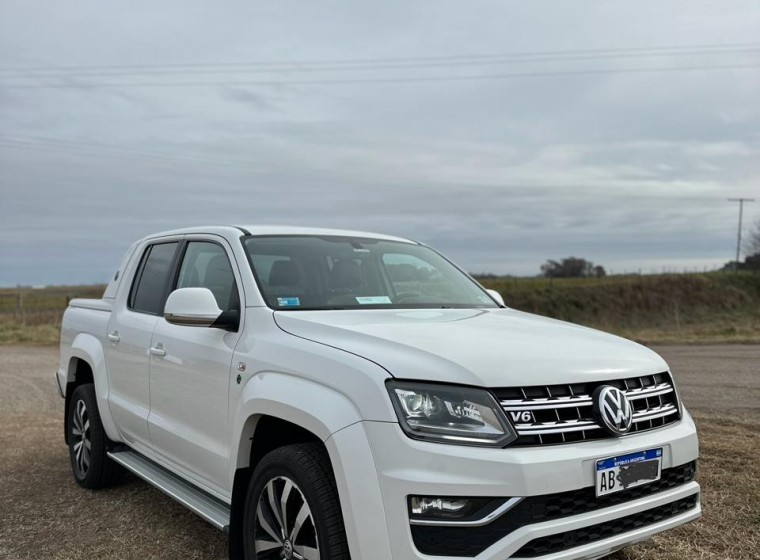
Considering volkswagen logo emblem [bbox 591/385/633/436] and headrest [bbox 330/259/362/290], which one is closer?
volkswagen logo emblem [bbox 591/385/633/436]

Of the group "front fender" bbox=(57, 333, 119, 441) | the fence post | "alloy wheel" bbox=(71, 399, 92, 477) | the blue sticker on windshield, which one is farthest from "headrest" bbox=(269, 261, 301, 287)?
the fence post

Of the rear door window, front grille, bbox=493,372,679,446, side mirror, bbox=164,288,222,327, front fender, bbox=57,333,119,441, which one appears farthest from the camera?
front fender, bbox=57,333,119,441

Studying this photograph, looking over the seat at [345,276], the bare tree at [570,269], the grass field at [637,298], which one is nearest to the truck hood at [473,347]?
the seat at [345,276]

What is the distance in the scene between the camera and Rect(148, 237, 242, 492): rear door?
11.1 feet

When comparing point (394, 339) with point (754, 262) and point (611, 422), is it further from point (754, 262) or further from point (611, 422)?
point (754, 262)

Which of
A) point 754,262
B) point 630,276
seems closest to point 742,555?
point 630,276

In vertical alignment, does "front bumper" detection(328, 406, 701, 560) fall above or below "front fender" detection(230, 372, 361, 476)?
below

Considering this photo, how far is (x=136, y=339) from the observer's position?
173 inches

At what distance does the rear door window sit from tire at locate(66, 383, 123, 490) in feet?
3.15

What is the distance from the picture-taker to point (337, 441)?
2508 millimetres

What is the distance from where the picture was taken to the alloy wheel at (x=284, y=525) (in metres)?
2.72

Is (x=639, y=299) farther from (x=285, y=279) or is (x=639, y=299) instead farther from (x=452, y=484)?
(x=452, y=484)

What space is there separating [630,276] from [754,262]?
1461 cm

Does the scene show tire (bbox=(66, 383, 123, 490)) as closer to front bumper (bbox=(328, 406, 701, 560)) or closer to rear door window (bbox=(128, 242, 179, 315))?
rear door window (bbox=(128, 242, 179, 315))
